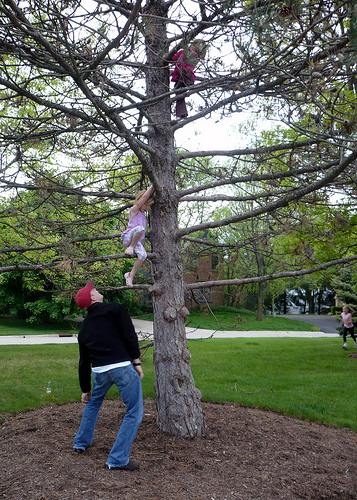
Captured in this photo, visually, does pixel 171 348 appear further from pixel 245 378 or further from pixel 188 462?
pixel 245 378

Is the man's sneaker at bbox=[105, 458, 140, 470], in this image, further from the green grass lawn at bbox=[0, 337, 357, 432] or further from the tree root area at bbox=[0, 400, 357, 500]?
the green grass lawn at bbox=[0, 337, 357, 432]

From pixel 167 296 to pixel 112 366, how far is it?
1295 mm

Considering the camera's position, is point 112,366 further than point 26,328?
No

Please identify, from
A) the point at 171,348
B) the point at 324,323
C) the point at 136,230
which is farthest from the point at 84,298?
the point at 324,323

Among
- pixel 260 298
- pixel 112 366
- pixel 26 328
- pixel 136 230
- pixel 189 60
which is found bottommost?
pixel 26 328

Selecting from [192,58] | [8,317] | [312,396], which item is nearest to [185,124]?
[192,58]

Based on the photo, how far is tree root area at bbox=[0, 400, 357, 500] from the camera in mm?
3861

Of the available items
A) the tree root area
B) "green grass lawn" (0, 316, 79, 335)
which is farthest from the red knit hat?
"green grass lawn" (0, 316, 79, 335)

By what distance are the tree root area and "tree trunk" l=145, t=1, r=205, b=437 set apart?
1.01ft

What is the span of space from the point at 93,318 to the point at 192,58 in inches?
112

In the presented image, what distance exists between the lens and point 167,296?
5.35 metres

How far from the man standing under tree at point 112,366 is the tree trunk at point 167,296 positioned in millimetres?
768

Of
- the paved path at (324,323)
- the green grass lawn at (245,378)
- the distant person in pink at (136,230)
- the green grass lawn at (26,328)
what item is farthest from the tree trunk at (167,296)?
the paved path at (324,323)

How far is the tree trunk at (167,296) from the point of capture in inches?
205
